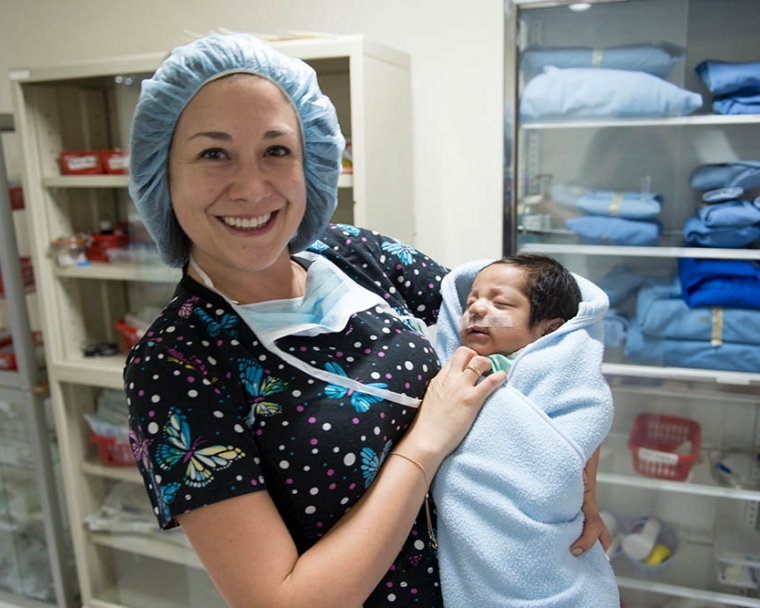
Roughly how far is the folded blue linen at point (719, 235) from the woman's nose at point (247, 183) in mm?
1442

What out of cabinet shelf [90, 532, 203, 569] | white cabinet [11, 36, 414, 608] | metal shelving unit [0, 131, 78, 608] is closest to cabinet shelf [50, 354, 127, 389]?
white cabinet [11, 36, 414, 608]

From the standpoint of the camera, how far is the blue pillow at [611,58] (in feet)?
6.03

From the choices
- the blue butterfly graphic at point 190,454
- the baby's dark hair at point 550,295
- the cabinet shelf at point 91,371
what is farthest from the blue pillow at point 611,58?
the cabinet shelf at point 91,371

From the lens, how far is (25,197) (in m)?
2.23

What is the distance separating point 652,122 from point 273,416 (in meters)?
1.47

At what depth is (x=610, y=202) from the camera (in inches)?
77.0

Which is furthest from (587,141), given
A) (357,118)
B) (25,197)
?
(25,197)

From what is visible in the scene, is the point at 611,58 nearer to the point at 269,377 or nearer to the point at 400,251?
the point at 400,251

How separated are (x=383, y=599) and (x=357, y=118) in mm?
1259

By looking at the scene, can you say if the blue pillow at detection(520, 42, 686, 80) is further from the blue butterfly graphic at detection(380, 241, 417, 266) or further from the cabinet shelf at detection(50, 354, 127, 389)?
the cabinet shelf at detection(50, 354, 127, 389)

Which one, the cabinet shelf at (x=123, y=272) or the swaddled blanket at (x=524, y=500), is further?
the cabinet shelf at (x=123, y=272)

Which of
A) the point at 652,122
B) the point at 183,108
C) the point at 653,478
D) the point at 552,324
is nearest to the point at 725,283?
the point at 652,122

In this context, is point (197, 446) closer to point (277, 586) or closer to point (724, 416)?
point (277, 586)

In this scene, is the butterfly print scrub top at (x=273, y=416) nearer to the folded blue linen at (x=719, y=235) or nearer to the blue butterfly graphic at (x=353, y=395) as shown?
the blue butterfly graphic at (x=353, y=395)
